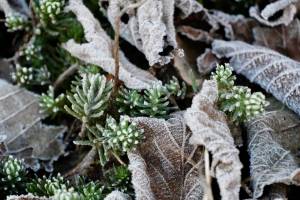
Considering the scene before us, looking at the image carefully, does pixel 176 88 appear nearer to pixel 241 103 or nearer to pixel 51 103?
pixel 241 103

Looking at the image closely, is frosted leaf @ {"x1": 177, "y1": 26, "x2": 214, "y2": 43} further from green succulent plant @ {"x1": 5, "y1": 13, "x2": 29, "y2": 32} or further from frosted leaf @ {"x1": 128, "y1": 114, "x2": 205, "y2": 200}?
green succulent plant @ {"x1": 5, "y1": 13, "x2": 29, "y2": 32}

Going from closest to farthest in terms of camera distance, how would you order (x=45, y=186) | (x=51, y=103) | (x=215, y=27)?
(x=45, y=186)
(x=51, y=103)
(x=215, y=27)

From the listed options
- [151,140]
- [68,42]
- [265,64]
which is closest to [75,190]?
[151,140]

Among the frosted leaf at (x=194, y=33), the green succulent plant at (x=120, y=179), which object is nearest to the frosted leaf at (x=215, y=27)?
the frosted leaf at (x=194, y=33)

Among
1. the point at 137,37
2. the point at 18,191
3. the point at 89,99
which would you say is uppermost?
the point at 137,37

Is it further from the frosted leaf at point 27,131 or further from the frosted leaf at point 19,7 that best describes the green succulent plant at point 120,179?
the frosted leaf at point 19,7

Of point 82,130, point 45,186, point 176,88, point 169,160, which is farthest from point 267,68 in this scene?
point 45,186

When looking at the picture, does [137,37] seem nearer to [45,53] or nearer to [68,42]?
[68,42]
